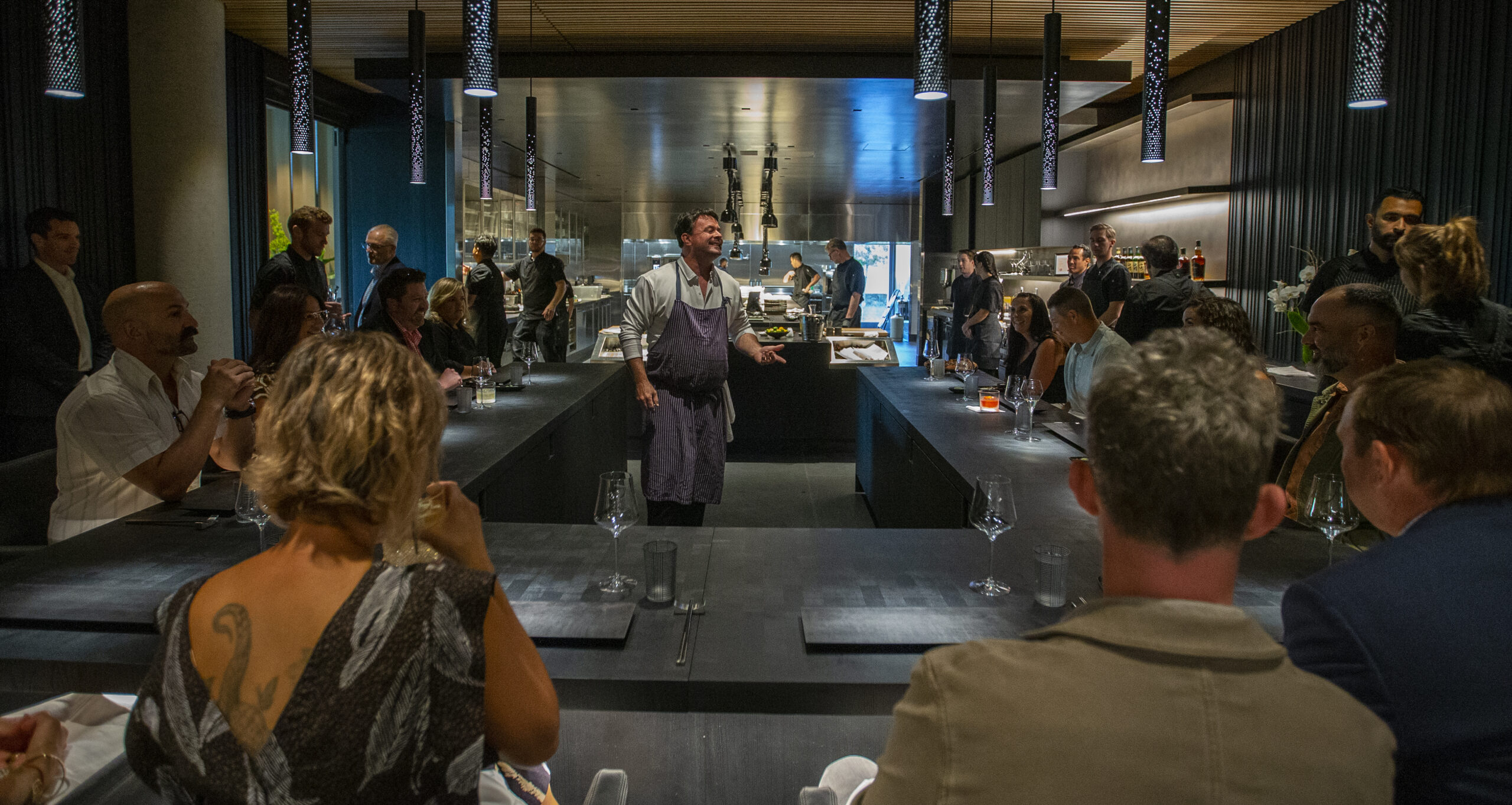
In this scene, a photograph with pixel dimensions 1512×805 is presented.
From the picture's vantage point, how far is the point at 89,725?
1.77m

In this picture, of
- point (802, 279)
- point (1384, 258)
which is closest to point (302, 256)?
point (1384, 258)

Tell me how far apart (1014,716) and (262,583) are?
2.62 ft

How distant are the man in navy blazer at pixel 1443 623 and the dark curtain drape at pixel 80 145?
5.56m

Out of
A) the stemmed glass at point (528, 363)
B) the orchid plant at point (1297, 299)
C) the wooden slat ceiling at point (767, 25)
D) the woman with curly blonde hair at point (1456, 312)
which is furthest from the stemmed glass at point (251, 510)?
the wooden slat ceiling at point (767, 25)

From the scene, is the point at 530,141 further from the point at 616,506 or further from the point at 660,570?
the point at 660,570

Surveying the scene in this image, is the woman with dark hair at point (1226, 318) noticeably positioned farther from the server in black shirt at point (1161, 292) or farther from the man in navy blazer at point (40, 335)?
the man in navy blazer at point (40, 335)

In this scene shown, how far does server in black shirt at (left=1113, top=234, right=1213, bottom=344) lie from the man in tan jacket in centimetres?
518

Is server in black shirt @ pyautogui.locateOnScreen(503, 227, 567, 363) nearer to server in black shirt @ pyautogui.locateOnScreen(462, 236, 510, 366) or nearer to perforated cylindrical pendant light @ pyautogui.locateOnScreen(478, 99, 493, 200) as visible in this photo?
server in black shirt @ pyautogui.locateOnScreen(462, 236, 510, 366)

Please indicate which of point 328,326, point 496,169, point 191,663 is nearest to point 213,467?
point 328,326

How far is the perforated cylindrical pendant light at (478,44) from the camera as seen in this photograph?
2889mm

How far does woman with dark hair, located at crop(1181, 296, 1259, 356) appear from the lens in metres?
3.01

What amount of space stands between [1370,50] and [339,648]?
2.83m

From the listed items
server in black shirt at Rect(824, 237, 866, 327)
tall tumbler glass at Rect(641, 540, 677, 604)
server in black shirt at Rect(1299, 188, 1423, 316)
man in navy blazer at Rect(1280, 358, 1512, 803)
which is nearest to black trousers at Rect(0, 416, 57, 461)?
tall tumbler glass at Rect(641, 540, 677, 604)

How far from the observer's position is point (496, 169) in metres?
12.8
